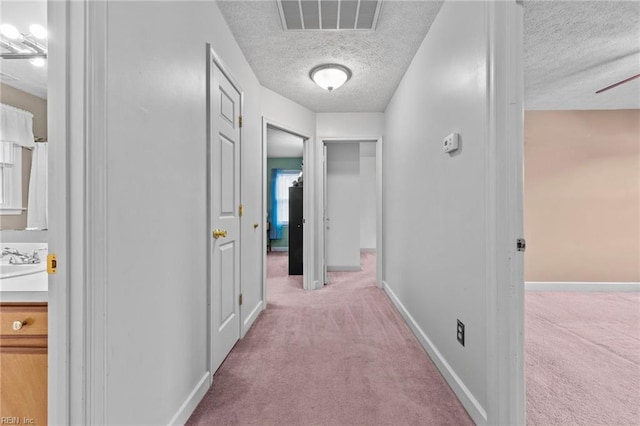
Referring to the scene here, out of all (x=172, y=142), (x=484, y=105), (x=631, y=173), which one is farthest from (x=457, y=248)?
(x=631, y=173)

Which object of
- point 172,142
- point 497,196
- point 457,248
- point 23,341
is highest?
point 172,142

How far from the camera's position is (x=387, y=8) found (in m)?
1.93

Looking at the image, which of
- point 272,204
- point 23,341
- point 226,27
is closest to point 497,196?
point 23,341

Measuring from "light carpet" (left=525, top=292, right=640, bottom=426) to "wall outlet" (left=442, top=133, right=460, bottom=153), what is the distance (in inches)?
57.2

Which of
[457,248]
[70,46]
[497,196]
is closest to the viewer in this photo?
[70,46]

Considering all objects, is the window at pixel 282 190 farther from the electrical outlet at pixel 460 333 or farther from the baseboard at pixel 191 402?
the electrical outlet at pixel 460 333

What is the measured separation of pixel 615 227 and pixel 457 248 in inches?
140

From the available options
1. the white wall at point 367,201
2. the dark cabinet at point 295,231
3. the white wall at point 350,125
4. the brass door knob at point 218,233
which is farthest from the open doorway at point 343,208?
the brass door knob at point 218,233

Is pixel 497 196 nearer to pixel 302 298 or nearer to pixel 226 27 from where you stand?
pixel 226 27

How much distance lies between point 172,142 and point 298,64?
68.9 inches

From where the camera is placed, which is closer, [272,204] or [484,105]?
[484,105]

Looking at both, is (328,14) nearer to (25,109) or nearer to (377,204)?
(25,109)

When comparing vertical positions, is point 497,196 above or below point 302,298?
above

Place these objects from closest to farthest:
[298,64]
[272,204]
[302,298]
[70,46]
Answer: [70,46] < [298,64] < [302,298] < [272,204]
